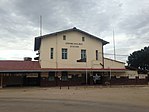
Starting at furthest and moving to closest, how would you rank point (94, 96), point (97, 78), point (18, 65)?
point (97, 78), point (18, 65), point (94, 96)

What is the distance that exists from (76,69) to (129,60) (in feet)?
138

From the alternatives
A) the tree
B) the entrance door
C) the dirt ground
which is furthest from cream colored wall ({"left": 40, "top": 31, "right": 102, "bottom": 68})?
the tree

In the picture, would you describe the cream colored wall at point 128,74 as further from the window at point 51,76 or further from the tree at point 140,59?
the tree at point 140,59

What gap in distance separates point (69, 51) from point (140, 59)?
125 feet

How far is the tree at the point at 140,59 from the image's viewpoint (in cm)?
7681

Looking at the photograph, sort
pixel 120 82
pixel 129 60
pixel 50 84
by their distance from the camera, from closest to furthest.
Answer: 1. pixel 50 84
2. pixel 120 82
3. pixel 129 60

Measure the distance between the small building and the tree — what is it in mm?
29212

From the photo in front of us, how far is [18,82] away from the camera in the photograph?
44.9 m

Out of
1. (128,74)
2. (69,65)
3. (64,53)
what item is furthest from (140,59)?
(64,53)

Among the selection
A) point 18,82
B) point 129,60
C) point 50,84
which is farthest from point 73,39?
point 129,60

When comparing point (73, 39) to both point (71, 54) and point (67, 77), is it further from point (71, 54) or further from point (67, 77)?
point (67, 77)

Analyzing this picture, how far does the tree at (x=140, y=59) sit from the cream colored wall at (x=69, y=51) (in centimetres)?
3213

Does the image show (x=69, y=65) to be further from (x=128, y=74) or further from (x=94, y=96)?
(x=94, y=96)

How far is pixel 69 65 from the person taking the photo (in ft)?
149
